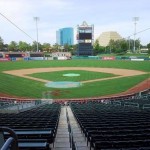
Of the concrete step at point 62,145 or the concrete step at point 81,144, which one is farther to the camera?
the concrete step at point 81,144

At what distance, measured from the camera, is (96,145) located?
5594mm

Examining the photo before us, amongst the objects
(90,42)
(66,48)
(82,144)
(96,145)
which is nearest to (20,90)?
(82,144)

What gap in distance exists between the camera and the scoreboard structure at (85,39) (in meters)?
107

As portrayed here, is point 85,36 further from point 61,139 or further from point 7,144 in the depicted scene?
point 7,144

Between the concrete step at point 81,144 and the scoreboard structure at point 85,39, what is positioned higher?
the scoreboard structure at point 85,39

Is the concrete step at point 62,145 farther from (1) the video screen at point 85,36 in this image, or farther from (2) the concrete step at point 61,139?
(1) the video screen at point 85,36

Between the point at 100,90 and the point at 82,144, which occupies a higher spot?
the point at 82,144

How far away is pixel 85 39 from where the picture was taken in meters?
107

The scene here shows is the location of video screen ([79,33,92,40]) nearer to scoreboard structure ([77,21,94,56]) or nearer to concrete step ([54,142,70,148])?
scoreboard structure ([77,21,94,56])

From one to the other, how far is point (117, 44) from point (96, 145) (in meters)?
173

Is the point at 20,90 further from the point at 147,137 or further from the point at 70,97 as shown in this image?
the point at 147,137

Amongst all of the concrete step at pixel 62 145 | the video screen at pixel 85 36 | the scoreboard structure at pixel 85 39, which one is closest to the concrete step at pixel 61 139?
the concrete step at pixel 62 145

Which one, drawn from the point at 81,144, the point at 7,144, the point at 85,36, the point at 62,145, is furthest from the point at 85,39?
the point at 7,144

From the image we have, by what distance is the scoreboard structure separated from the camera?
352 feet
